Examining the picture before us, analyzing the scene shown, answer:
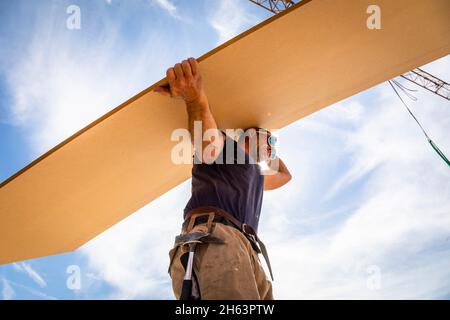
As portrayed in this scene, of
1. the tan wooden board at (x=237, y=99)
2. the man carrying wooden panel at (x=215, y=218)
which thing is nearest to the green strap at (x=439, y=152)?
the tan wooden board at (x=237, y=99)

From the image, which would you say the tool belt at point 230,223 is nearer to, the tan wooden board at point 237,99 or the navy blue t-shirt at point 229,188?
the navy blue t-shirt at point 229,188

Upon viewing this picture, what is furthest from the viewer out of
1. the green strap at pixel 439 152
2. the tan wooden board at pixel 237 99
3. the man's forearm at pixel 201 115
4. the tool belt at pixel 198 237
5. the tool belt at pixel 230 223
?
the green strap at pixel 439 152

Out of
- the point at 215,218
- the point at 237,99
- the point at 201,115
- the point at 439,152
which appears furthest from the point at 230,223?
the point at 439,152

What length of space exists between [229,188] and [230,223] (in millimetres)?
227

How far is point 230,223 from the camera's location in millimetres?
1795

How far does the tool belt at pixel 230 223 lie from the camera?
70.8 inches

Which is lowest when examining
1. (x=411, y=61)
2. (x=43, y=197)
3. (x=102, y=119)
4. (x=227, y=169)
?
(x=227, y=169)

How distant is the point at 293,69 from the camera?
97.9 inches

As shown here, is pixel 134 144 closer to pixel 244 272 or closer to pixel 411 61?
pixel 244 272

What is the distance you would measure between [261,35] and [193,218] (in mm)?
1238

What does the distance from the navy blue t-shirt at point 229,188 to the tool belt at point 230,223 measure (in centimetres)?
4

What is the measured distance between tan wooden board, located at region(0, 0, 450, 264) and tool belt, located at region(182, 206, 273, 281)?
894 mm

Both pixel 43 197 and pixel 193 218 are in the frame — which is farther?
pixel 43 197
